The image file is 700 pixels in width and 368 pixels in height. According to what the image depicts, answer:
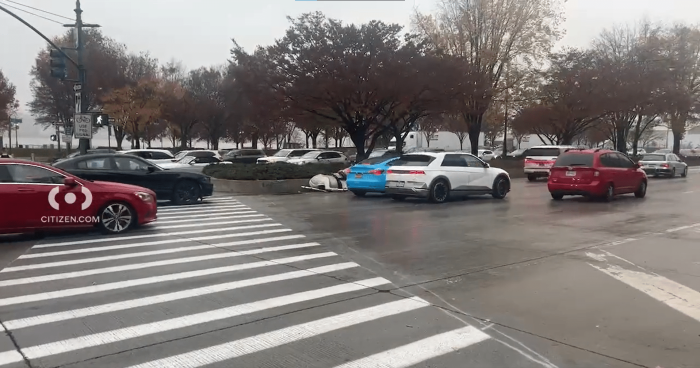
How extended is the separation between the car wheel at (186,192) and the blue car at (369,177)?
4.89m

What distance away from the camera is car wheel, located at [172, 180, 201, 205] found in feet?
55.6

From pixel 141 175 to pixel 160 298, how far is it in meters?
10.2

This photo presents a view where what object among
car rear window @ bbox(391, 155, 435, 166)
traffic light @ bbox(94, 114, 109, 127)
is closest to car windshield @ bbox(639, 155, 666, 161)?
car rear window @ bbox(391, 155, 435, 166)

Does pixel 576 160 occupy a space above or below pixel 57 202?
above

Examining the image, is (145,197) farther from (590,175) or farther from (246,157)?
(246,157)

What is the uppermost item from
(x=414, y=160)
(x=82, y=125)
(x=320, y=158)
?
(x=82, y=125)

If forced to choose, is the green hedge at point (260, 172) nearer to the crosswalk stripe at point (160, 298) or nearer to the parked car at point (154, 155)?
the parked car at point (154, 155)

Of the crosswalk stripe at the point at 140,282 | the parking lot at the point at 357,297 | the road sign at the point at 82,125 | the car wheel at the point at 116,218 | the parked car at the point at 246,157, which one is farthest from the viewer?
the parked car at the point at 246,157

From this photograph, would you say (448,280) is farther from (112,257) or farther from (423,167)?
(423,167)

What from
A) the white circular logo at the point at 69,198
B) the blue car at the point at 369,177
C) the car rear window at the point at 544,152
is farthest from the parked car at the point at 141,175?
the car rear window at the point at 544,152

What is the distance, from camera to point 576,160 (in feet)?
60.3

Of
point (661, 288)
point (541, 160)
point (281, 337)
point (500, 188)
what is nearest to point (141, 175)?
point (500, 188)

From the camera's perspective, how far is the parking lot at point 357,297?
4.95m

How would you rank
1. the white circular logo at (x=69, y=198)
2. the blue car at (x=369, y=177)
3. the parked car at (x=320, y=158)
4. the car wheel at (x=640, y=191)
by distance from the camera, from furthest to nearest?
the parked car at (x=320, y=158) < the car wheel at (x=640, y=191) < the blue car at (x=369, y=177) < the white circular logo at (x=69, y=198)
